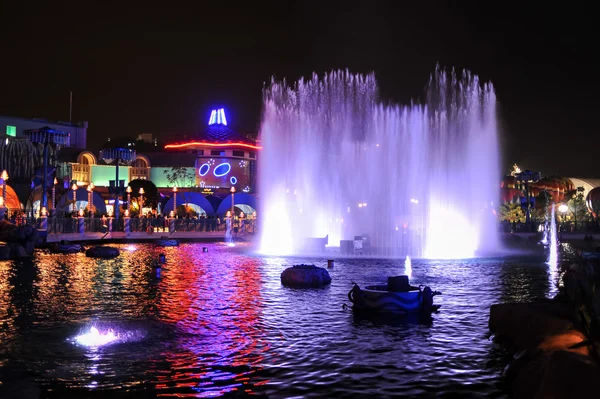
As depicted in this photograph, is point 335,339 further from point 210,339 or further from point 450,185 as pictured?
point 450,185

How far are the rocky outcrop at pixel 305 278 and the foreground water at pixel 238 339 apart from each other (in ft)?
1.55

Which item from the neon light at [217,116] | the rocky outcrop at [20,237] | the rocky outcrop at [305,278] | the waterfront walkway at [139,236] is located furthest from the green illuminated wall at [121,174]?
the rocky outcrop at [305,278]

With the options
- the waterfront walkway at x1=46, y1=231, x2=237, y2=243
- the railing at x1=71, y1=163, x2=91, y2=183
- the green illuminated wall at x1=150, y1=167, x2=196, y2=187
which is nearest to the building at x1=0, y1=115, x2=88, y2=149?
the railing at x1=71, y1=163, x2=91, y2=183

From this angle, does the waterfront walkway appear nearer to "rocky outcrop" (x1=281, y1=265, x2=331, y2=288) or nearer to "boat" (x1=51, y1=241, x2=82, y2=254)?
"boat" (x1=51, y1=241, x2=82, y2=254)

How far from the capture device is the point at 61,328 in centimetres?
1234

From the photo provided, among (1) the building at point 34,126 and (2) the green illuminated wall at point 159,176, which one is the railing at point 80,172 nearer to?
(1) the building at point 34,126

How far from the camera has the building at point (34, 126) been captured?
253 ft

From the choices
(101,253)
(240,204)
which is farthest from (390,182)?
(240,204)

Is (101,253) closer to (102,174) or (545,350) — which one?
(545,350)

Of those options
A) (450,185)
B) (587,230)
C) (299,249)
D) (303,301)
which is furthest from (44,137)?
(587,230)

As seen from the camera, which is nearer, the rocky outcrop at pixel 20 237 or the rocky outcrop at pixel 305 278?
the rocky outcrop at pixel 305 278

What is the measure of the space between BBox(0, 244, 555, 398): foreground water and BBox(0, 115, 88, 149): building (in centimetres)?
5794

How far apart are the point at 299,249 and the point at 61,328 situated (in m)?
22.6

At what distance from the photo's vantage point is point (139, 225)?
49.2 meters
